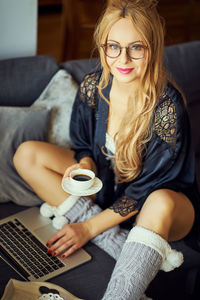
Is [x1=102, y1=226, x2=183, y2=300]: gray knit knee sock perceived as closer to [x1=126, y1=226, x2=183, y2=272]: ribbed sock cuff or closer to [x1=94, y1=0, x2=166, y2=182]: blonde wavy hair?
[x1=126, y1=226, x2=183, y2=272]: ribbed sock cuff

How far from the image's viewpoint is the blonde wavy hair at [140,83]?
1.51 m

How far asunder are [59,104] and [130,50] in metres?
0.53

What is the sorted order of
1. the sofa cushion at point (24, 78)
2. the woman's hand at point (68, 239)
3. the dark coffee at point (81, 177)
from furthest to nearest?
the sofa cushion at point (24, 78), the woman's hand at point (68, 239), the dark coffee at point (81, 177)

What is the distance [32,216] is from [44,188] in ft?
0.42

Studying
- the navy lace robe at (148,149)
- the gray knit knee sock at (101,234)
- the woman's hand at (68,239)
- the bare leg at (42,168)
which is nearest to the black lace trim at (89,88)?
the navy lace robe at (148,149)

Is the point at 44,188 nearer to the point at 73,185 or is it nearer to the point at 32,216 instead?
the point at 32,216

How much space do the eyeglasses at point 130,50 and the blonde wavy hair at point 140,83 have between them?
0.02 meters

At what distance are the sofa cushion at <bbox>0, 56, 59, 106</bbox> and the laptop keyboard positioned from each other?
54 cm

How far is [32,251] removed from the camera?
162cm

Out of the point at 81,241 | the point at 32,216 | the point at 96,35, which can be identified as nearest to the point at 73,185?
the point at 81,241

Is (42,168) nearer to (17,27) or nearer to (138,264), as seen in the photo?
(138,264)

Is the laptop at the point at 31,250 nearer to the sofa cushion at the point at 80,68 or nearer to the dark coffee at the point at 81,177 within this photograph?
the dark coffee at the point at 81,177

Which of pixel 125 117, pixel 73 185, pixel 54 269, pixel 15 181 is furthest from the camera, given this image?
pixel 15 181

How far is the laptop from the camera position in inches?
60.8
